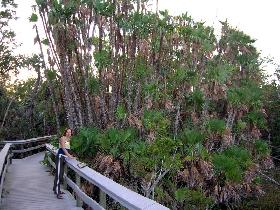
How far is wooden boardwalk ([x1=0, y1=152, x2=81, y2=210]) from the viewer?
8.06m

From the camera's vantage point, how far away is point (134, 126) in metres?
16.3

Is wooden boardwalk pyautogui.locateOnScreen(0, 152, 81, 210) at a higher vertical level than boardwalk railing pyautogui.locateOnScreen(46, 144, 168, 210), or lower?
lower

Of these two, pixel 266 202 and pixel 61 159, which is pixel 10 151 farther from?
pixel 266 202

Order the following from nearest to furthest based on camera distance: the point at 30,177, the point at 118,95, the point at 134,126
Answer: the point at 30,177 → the point at 134,126 → the point at 118,95

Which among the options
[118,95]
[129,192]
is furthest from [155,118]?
[129,192]

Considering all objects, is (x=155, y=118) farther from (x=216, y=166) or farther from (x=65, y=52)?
(x=65, y=52)

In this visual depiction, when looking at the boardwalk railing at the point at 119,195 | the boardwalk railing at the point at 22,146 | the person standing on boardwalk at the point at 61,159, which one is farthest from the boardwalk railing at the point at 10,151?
the boardwalk railing at the point at 119,195

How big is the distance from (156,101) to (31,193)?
10.2 meters

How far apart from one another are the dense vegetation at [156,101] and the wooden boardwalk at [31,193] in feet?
5.82

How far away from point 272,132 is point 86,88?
56.2 ft

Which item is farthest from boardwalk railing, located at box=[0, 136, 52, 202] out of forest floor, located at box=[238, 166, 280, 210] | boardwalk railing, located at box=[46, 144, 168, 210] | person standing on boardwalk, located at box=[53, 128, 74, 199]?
forest floor, located at box=[238, 166, 280, 210]

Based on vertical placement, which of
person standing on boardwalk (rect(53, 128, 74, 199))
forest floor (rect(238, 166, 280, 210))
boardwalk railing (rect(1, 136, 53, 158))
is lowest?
forest floor (rect(238, 166, 280, 210))

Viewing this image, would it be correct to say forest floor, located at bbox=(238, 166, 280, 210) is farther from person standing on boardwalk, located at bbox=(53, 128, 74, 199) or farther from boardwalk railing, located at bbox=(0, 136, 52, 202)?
person standing on boardwalk, located at bbox=(53, 128, 74, 199)

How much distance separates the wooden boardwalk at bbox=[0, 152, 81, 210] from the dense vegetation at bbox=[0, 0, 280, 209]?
177cm
